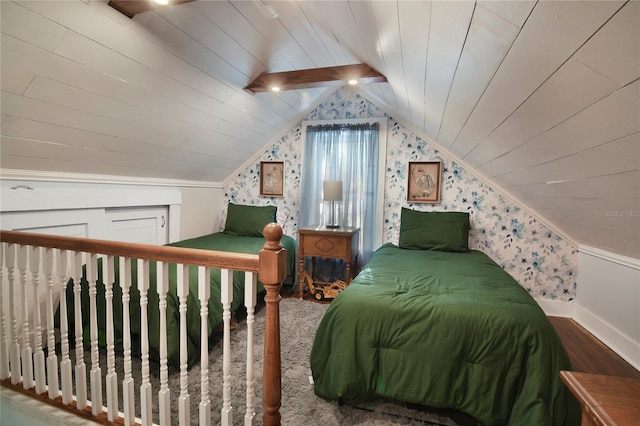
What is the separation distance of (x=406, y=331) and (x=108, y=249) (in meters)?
1.33

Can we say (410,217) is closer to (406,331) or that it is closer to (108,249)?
(406,331)

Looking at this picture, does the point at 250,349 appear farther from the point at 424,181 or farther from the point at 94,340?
the point at 424,181

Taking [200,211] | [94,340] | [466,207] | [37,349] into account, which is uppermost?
[466,207]

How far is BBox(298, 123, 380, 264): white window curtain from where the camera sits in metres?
3.31

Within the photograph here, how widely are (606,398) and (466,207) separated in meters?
2.64

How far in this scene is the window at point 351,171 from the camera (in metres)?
3.31

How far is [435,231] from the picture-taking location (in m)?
2.86

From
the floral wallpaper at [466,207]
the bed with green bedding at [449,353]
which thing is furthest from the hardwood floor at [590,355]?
the bed with green bedding at [449,353]

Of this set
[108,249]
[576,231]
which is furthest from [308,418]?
[576,231]

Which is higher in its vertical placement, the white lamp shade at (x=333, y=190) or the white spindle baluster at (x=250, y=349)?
the white lamp shade at (x=333, y=190)

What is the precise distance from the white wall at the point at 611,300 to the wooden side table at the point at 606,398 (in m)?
1.92

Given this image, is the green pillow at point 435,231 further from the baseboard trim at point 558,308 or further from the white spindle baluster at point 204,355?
the white spindle baluster at point 204,355

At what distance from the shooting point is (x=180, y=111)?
2303 millimetres

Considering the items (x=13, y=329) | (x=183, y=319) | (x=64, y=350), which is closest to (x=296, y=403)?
(x=183, y=319)
